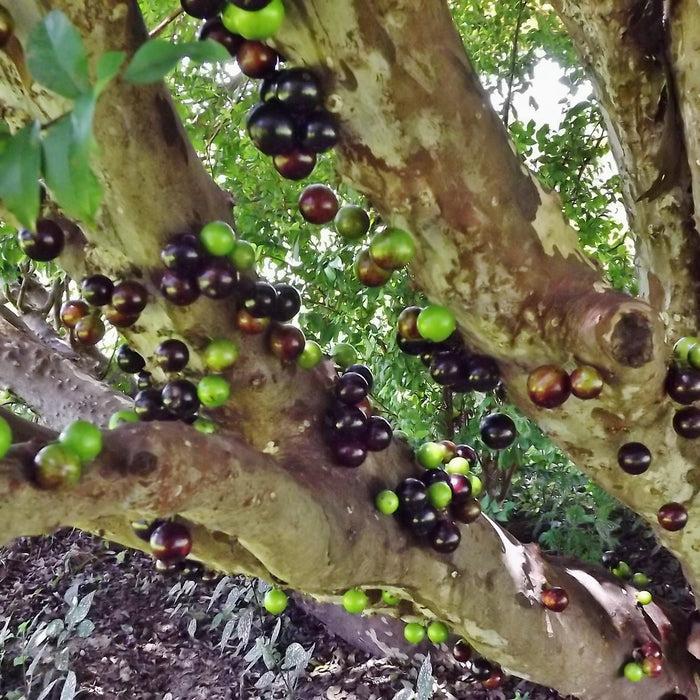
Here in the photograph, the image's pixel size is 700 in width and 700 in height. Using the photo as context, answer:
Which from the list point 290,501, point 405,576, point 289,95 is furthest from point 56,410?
point 289,95

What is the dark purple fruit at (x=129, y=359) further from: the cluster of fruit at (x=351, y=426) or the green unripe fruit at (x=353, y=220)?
the green unripe fruit at (x=353, y=220)

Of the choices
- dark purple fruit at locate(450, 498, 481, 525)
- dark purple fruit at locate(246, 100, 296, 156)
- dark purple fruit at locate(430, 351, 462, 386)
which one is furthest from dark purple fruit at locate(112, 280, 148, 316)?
dark purple fruit at locate(450, 498, 481, 525)

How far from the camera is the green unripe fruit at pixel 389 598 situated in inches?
82.6

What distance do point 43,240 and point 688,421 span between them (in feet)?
5.28

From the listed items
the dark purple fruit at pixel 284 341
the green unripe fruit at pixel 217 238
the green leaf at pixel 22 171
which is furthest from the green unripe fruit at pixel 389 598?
the green leaf at pixel 22 171

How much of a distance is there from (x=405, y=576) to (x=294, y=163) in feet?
3.95

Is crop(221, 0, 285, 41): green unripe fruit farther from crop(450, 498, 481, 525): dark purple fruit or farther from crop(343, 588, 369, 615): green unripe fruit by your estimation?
crop(343, 588, 369, 615): green unripe fruit

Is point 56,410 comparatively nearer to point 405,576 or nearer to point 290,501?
point 290,501

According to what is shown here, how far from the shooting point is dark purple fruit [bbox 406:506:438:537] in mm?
1778

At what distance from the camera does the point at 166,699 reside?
3197 mm

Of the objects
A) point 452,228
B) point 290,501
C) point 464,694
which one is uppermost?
point 452,228

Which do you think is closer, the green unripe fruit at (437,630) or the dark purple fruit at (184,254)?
the dark purple fruit at (184,254)

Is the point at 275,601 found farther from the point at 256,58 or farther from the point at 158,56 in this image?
the point at 158,56

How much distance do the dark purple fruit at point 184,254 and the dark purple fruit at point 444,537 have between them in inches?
39.9
